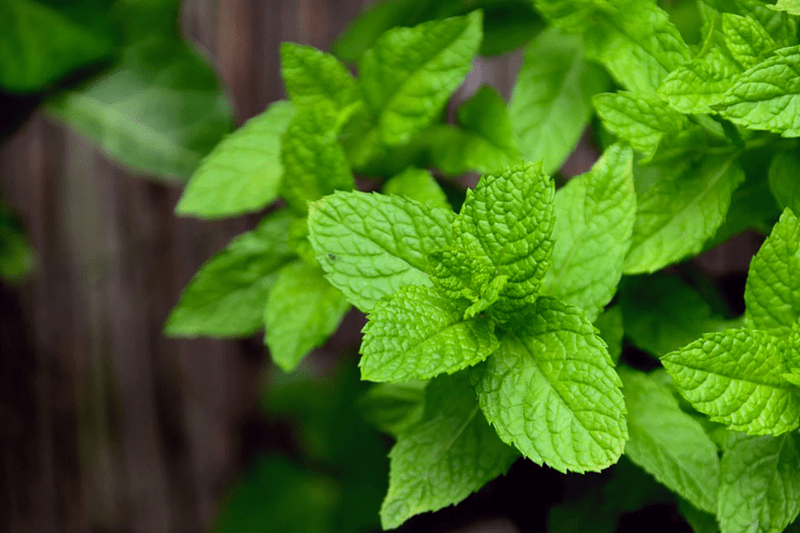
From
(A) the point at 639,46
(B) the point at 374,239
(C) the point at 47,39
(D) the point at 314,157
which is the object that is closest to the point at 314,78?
(D) the point at 314,157

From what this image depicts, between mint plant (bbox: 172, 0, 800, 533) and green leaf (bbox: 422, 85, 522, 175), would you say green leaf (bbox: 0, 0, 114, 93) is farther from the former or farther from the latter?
green leaf (bbox: 422, 85, 522, 175)

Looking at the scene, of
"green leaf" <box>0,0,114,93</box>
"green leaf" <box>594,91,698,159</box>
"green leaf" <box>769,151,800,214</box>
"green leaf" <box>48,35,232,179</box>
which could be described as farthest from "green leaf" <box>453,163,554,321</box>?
"green leaf" <box>0,0,114,93</box>

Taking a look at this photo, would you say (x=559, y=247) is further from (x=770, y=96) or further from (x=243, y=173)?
(x=243, y=173)

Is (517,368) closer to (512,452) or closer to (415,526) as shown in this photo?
(512,452)

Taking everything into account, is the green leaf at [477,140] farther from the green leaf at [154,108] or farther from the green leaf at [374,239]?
the green leaf at [154,108]

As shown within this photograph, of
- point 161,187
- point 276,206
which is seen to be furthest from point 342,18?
point 161,187

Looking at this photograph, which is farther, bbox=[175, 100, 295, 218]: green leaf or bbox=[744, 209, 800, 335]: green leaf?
bbox=[175, 100, 295, 218]: green leaf

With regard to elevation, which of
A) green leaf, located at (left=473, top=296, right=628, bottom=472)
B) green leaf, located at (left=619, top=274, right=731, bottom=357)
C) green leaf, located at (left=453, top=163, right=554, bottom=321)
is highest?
green leaf, located at (left=453, top=163, right=554, bottom=321)
